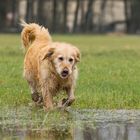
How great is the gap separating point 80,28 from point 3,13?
9394mm

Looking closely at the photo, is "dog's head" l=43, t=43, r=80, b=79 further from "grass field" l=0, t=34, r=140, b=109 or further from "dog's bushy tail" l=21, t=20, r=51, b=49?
"dog's bushy tail" l=21, t=20, r=51, b=49

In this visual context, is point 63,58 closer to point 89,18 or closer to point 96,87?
point 96,87

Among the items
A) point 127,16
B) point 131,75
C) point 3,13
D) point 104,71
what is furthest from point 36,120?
point 127,16

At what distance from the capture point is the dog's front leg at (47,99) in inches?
453

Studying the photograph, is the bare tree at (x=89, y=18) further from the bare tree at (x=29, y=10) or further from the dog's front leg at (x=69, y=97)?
the dog's front leg at (x=69, y=97)

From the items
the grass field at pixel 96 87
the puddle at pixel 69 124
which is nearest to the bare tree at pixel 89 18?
the grass field at pixel 96 87

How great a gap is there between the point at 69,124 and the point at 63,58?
1170 millimetres

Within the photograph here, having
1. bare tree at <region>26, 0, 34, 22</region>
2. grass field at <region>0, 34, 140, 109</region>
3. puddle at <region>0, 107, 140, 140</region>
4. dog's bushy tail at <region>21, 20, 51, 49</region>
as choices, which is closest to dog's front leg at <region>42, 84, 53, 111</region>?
puddle at <region>0, 107, 140, 140</region>

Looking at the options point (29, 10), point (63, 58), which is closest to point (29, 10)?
point (29, 10)

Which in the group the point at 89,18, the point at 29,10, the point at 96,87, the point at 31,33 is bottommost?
the point at 89,18

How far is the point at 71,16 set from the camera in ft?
300

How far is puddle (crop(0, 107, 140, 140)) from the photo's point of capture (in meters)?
9.06

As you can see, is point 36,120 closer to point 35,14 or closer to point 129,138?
point 129,138

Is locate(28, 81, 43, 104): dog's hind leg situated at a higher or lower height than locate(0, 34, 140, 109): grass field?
higher
